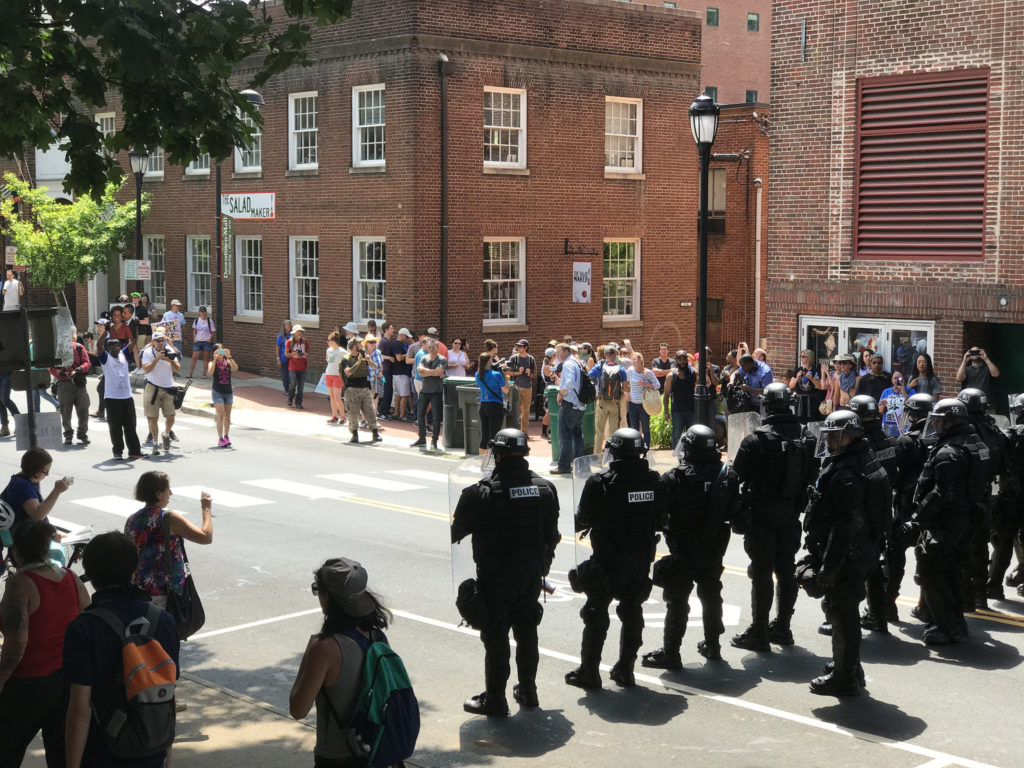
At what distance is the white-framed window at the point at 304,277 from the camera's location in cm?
3139

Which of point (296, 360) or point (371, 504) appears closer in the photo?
point (371, 504)

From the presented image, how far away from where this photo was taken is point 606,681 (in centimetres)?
962

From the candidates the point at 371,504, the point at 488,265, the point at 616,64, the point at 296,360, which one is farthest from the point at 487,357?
the point at 616,64

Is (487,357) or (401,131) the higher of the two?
(401,131)

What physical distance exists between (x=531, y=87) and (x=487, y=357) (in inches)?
452

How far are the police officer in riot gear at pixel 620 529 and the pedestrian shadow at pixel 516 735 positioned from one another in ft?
2.45

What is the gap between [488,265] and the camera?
97.5ft

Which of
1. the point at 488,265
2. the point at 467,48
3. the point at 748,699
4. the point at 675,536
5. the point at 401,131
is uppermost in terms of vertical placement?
the point at 467,48

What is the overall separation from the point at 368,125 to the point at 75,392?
399 inches

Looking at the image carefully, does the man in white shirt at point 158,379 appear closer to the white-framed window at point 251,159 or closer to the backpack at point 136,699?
the white-framed window at point 251,159

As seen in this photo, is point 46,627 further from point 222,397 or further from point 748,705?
point 222,397

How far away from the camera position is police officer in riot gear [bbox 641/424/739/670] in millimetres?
9523

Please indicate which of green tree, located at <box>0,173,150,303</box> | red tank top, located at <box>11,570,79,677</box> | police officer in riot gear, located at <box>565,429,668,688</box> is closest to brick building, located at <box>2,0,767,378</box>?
green tree, located at <box>0,173,150,303</box>

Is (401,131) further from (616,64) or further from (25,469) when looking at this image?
(25,469)
